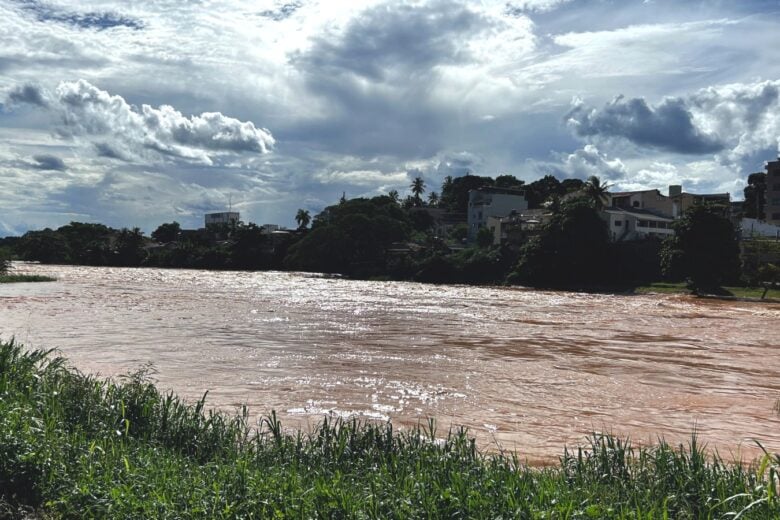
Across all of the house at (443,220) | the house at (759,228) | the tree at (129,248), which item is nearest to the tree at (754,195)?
the house at (759,228)

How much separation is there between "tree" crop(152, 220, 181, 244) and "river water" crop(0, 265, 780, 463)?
112 meters

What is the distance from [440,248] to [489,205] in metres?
18.1

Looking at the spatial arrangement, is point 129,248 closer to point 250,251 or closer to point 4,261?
point 250,251

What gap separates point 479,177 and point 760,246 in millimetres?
75157

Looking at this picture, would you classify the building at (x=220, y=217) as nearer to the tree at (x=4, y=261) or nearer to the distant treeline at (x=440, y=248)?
the distant treeline at (x=440, y=248)

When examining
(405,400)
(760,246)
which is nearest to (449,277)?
(760,246)

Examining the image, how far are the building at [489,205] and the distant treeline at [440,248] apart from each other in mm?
3771

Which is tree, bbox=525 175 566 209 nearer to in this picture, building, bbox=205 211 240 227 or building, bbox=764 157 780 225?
building, bbox=764 157 780 225

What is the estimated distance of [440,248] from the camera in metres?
85.4

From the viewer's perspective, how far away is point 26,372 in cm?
970

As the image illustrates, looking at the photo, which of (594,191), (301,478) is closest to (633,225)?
(594,191)

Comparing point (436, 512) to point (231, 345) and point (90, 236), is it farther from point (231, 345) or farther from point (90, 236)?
point (90, 236)

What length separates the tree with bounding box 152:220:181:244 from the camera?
146m

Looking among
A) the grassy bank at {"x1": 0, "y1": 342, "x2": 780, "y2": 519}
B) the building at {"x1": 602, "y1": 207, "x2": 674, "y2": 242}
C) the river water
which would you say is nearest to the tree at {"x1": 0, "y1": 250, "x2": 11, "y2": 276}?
the river water
